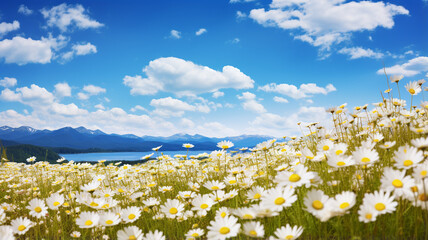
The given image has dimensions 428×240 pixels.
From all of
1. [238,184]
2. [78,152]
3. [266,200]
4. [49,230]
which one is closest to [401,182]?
[266,200]

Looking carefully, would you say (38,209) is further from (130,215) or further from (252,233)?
(252,233)

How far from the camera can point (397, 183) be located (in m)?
1.59

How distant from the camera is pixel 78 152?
3770 inches

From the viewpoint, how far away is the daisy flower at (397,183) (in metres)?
1.55

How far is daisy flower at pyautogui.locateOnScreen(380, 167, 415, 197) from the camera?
5.09 ft

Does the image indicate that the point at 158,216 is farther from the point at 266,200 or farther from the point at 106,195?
the point at 266,200

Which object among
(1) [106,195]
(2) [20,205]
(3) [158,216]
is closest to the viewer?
(3) [158,216]

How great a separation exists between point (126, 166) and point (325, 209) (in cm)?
494

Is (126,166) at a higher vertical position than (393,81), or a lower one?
lower

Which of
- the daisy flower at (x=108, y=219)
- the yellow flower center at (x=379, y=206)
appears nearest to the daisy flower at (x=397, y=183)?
the yellow flower center at (x=379, y=206)

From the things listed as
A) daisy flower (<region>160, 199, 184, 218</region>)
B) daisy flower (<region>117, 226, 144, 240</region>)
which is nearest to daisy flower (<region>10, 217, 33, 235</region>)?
A: daisy flower (<region>117, 226, 144, 240</region>)

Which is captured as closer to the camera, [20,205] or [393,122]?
[393,122]

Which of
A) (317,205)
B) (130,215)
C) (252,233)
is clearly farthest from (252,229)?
(130,215)

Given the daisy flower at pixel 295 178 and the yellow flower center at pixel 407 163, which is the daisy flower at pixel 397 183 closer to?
the yellow flower center at pixel 407 163
